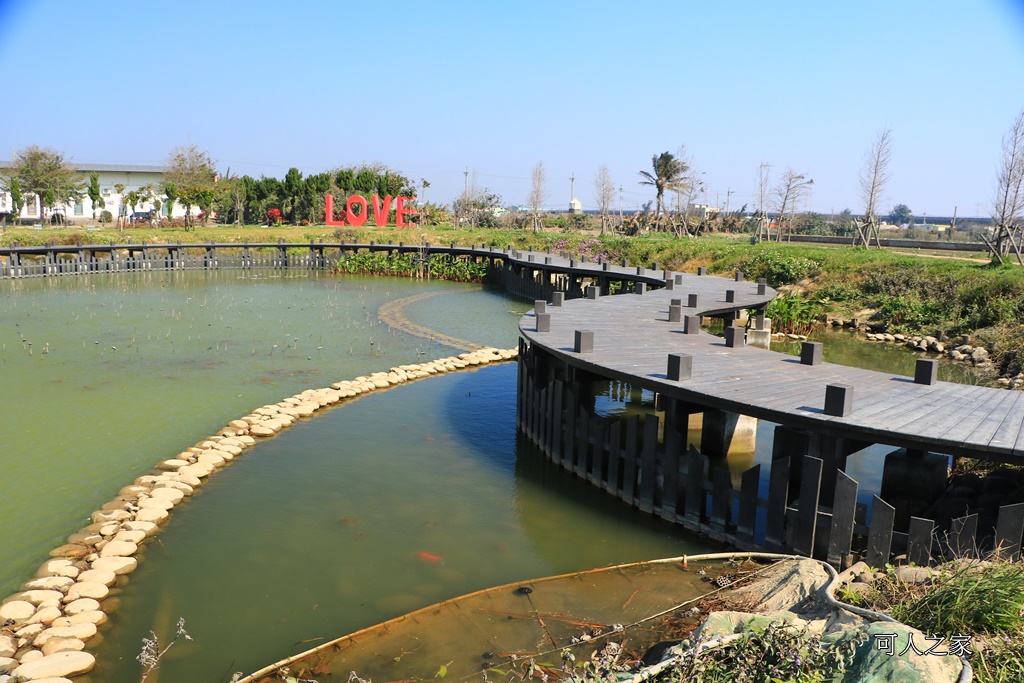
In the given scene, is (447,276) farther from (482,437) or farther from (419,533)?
(419,533)

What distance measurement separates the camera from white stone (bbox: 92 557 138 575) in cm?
812

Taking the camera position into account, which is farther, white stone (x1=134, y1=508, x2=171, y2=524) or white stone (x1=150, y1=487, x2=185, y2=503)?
white stone (x1=150, y1=487, x2=185, y2=503)

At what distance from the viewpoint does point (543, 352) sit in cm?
1312

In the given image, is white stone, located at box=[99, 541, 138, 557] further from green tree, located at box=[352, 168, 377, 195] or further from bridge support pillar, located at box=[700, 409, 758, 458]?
green tree, located at box=[352, 168, 377, 195]

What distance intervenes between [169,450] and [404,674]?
24.2 ft

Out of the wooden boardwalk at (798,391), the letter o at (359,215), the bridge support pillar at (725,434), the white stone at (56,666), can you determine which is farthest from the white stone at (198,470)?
the letter o at (359,215)

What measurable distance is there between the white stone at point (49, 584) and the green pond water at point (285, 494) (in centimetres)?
41

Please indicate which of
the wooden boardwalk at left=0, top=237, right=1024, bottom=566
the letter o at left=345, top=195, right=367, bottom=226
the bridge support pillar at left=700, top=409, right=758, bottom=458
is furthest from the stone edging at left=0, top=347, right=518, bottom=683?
the letter o at left=345, top=195, right=367, bottom=226

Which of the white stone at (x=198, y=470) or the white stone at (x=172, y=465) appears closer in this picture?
the white stone at (x=198, y=470)

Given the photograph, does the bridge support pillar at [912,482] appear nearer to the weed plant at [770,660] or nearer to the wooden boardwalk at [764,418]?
the wooden boardwalk at [764,418]

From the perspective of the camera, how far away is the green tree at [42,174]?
61219 millimetres

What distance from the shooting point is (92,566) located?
26.8ft

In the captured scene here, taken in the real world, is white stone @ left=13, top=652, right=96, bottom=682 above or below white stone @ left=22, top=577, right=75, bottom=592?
below

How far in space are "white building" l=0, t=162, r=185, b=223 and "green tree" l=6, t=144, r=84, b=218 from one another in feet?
4.36
